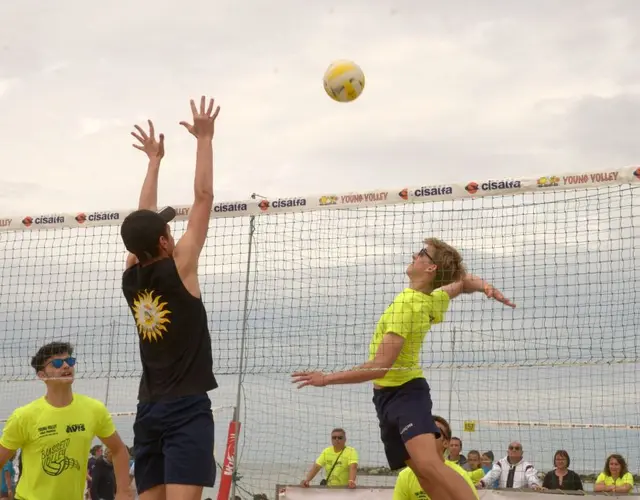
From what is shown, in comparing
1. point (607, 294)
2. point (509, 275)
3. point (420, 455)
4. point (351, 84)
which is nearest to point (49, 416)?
point (420, 455)

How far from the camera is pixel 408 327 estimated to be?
23.2 ft

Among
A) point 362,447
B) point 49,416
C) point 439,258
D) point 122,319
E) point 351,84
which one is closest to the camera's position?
point 49,416

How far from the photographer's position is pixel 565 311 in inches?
339

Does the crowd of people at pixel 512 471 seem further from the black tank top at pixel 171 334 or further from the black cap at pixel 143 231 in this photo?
the black cap at pixel 143 231

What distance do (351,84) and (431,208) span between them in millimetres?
1695

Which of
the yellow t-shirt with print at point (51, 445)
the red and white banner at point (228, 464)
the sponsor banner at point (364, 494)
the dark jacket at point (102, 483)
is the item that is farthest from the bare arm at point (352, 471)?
the yellow t-shirt with print at point (51, 445)

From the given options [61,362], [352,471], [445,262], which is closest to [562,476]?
[352,471]

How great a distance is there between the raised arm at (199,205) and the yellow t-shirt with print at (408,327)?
2.38 m

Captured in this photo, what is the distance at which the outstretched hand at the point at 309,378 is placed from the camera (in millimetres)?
6543

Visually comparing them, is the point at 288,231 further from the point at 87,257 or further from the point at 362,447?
the point at 362,447

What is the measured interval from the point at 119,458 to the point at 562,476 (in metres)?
8.06

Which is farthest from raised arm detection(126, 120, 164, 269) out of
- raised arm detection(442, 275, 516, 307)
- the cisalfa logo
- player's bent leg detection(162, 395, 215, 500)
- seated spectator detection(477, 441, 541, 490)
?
seated spectator detection(477, 441, 541, 490)

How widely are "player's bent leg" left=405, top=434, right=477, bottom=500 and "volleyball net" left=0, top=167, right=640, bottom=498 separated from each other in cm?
129

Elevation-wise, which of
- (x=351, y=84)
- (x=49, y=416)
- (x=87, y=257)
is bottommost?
(x=49, y=416)
